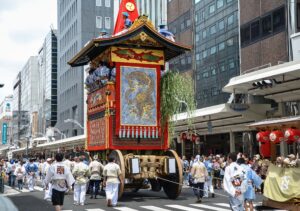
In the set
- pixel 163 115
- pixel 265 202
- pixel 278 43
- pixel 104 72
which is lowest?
pixel 265 202

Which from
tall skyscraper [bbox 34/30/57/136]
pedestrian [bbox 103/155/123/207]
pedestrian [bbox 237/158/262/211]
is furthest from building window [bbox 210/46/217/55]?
tall skyscraper [bbox 34/30/57/136]

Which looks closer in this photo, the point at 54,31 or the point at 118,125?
the point at 118,125

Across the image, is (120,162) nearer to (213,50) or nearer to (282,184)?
(282,184)

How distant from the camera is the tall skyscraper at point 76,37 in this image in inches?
3113

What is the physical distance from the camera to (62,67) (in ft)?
307

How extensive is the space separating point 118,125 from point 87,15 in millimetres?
64488

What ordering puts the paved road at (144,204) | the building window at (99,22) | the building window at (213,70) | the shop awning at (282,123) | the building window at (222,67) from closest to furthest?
the paved road at (144,204)
the shop awning at (282,123)
the building window at (222,67)
the building window at (213,70)
the building window at (99,22)

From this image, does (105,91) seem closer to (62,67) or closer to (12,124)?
(62,67)

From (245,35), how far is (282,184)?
25.4 meters

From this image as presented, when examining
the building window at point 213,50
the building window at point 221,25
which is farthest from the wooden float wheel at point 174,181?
the building window at point 213,50

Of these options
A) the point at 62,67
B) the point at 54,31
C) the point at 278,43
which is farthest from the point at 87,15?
the point at 278,43

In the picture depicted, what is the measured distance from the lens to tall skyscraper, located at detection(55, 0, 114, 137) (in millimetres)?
79062

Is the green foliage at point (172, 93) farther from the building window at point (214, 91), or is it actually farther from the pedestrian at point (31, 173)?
the building window at point (214, 91)

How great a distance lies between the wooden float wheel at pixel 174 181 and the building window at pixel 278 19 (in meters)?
17.4
